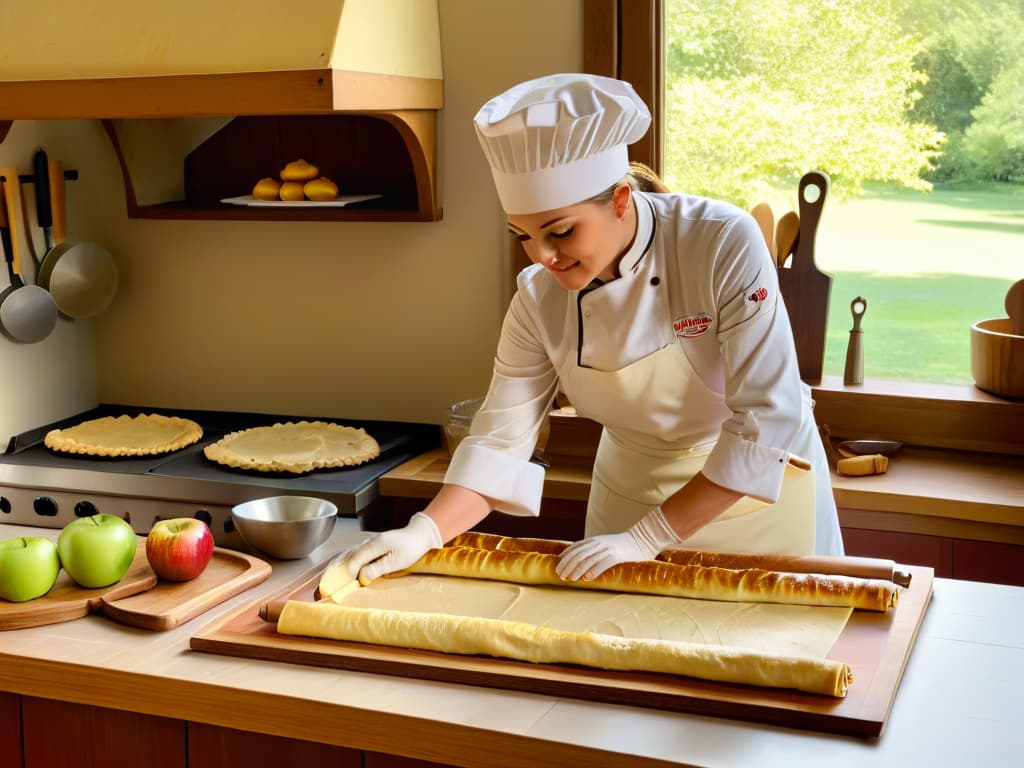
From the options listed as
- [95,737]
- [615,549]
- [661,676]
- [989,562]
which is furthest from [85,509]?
[989,562]

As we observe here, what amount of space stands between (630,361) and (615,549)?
1.04ft

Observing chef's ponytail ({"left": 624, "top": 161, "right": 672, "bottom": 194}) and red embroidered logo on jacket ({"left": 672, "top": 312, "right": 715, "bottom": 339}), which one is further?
chef's ponytail ({"left": 624, "top": 161, "right": 672, "bottom": 194})

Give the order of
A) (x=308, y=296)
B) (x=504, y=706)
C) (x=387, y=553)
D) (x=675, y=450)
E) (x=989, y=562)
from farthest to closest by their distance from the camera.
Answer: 1. (x=308, y=296)
2. (x=989, y=562)
3. (x=675, y=450)
4. (x=387, y=553)
5. (x=504, y=706)

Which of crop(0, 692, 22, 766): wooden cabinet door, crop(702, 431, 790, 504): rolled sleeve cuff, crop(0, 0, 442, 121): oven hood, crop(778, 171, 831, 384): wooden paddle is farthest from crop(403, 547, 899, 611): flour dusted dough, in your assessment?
crop(778, 171, 831, 384): wooden paddle

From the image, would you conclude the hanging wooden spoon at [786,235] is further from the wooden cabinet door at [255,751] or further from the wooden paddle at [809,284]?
the wooden cabinet door at [255,751]

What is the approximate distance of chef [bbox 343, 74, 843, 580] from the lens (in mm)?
1628

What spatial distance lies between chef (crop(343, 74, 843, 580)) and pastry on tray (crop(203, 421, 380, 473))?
2.33 ft

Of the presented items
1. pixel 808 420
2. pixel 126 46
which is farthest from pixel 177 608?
pixel 126 46

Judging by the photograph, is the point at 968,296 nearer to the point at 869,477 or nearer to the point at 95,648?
the point at 869,477

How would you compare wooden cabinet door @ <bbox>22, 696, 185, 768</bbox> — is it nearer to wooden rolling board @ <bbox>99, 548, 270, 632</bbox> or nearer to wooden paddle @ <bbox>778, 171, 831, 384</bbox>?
wooden rolling board @ <bbox>99, 548, 270, 632</bbox>

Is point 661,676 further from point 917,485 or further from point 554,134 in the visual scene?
point 917,485

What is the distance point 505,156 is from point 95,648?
86 cm

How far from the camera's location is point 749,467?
5.43 ft

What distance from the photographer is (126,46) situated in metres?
2.39
